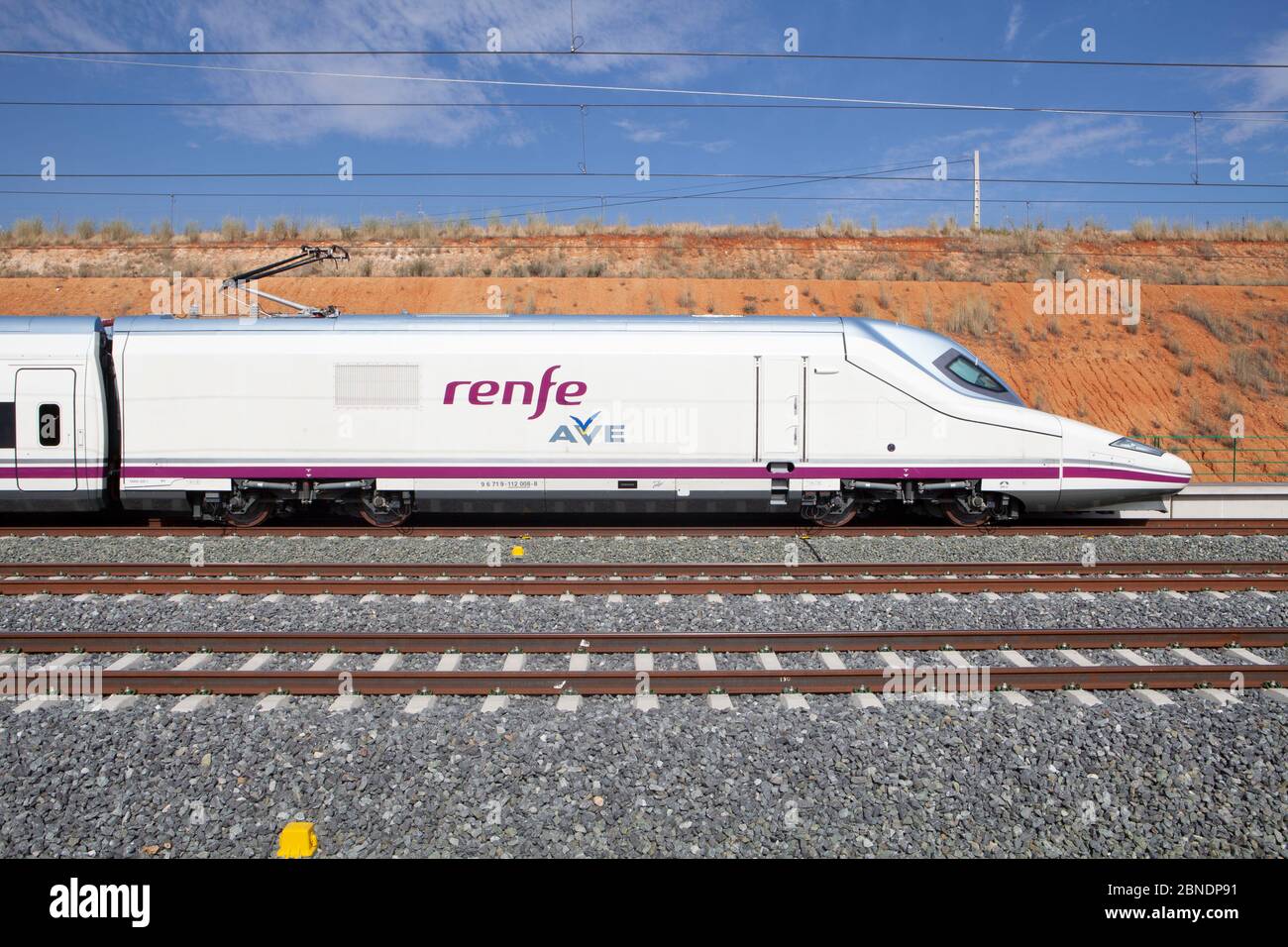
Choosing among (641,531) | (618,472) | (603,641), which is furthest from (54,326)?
(603,641)

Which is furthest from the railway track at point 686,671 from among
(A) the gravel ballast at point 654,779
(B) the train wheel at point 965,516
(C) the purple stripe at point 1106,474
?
(B) the train wheel at point 965,516

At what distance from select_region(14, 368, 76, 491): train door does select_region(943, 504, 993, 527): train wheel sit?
42.4 ft

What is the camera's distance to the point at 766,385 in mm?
11789

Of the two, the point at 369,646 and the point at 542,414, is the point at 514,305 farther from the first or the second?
the point at 369,646

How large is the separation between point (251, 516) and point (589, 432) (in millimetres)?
5335

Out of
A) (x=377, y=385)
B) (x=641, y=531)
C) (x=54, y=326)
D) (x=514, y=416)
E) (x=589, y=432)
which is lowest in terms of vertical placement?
(x=641, y=531)

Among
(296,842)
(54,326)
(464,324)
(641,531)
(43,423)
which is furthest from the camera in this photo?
(641,531)

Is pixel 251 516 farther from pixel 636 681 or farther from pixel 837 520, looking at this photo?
pixel 837 520

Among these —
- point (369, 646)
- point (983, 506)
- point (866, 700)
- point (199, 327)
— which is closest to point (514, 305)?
point (199, 327)

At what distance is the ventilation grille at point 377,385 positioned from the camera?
11.8 m

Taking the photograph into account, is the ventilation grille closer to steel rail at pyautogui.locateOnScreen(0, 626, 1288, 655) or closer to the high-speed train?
the high-speed train

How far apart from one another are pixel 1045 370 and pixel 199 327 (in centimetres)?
2300

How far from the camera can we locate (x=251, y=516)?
487 inches

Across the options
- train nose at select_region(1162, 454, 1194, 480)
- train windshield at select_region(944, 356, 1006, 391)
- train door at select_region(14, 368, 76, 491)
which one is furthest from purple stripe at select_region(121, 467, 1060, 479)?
train door at select_region(14, 368, 76, 491)
